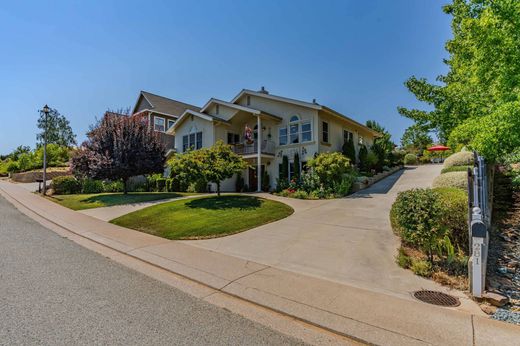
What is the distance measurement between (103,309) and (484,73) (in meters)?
9.07

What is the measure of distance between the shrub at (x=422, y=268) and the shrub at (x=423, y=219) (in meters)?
0.35

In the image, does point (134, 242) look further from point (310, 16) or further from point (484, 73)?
point (310, 16)

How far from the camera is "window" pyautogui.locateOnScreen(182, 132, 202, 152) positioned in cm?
2375

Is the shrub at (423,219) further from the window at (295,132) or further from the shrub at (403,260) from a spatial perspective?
the window at (295,132)

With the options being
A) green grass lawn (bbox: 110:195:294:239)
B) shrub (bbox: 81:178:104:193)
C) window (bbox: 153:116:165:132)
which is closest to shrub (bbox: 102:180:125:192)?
shrub (bbox: 81:178:104:193)

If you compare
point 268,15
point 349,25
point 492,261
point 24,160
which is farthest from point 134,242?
point 24,160

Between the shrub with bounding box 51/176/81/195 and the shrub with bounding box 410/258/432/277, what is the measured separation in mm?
25146

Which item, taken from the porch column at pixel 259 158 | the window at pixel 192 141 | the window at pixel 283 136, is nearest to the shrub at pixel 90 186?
the window at pixel 192 141


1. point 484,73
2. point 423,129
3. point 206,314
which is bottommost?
point 206,314

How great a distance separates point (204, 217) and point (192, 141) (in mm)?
14395

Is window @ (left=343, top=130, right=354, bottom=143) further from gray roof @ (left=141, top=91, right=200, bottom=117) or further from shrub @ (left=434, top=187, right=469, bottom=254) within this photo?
shrub @ (left=434, top=187, right=469, bottom=254)

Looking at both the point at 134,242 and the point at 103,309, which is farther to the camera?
the point at 134,242

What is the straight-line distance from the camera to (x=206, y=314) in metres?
4.13

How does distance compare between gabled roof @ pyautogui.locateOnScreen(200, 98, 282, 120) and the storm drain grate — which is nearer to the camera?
the storm drain grate
